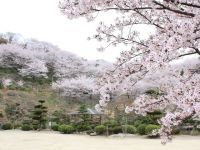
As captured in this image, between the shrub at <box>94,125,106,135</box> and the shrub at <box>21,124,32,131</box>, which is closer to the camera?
the shrub at <box>94,125,106,135</box>

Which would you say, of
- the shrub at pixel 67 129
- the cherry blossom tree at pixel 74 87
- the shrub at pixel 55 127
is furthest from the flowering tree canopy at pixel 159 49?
the cherry blossom tree at pixel 74 87

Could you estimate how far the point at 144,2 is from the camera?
12.8ft

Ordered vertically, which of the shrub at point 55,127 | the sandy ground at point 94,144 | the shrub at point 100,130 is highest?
the shrub at point 55,127

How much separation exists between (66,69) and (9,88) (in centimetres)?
1005

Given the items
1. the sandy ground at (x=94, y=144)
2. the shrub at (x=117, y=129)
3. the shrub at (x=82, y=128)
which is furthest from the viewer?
the shrub at (x=82, y=128)

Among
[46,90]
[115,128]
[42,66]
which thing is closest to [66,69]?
[42,66]

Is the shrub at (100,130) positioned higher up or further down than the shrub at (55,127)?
further down

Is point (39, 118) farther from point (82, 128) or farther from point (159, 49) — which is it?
point (159, 49)

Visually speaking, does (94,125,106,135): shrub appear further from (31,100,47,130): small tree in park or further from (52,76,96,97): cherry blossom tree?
(52,76,96,97): cherry blossom tree

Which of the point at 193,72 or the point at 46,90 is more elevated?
the point at 46,90

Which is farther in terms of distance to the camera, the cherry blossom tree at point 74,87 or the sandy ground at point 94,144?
the cherry blossom tree at point 74,87

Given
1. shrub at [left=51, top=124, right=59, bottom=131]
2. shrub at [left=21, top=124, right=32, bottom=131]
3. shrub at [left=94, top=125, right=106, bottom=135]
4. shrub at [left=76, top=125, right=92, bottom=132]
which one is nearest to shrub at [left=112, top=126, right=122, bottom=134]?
shrub at [left=94, top=125, right=106, bottom=135]

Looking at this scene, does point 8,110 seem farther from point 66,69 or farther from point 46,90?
point 66,69

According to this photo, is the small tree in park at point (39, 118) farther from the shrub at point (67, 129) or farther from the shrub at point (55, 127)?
the shrub at point (67, 129)
